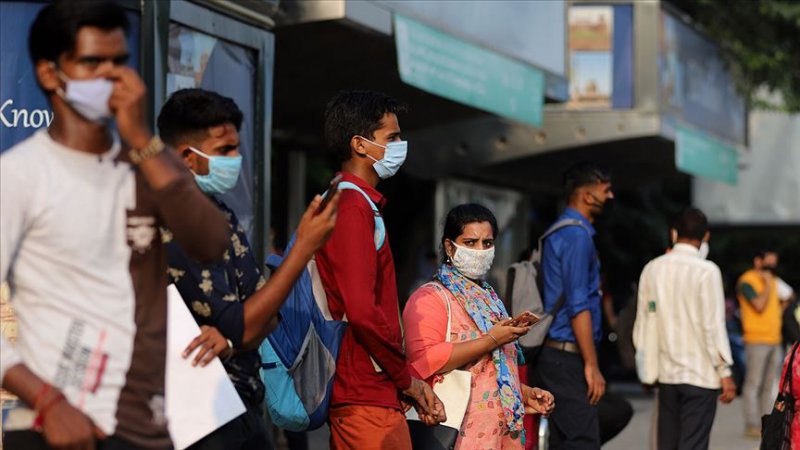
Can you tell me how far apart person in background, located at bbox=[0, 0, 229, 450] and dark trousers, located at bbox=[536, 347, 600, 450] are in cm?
470

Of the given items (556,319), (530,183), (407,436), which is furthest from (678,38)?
(407,436)

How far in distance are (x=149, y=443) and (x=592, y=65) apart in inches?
558

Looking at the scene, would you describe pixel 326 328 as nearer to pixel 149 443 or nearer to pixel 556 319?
pixel 149 443

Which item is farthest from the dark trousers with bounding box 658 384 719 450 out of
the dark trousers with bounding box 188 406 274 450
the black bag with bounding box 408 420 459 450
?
the dark trousers with bounding box 188 406 274 450

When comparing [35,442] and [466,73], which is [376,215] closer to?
[35,442]

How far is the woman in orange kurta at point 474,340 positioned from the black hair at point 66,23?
2.94 meters

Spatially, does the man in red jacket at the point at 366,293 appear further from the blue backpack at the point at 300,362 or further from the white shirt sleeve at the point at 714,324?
the white shirt sleeve at the point at 714,324

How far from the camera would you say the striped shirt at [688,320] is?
8.67m

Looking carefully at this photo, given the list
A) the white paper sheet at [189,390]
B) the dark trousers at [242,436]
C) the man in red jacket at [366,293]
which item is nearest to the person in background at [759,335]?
the man in red jacket at [366,293]

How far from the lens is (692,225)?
8859 mm

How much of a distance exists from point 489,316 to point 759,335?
859cm

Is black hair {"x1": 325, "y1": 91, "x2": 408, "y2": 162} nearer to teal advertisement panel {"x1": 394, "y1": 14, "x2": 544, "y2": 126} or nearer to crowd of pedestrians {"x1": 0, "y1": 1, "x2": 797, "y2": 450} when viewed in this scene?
crowd of pedestrians {"x1": 0, "y1": 1, "x2": 797, "y2": 450}

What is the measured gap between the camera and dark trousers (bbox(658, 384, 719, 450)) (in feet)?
28.5

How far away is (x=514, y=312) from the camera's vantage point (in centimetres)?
772
